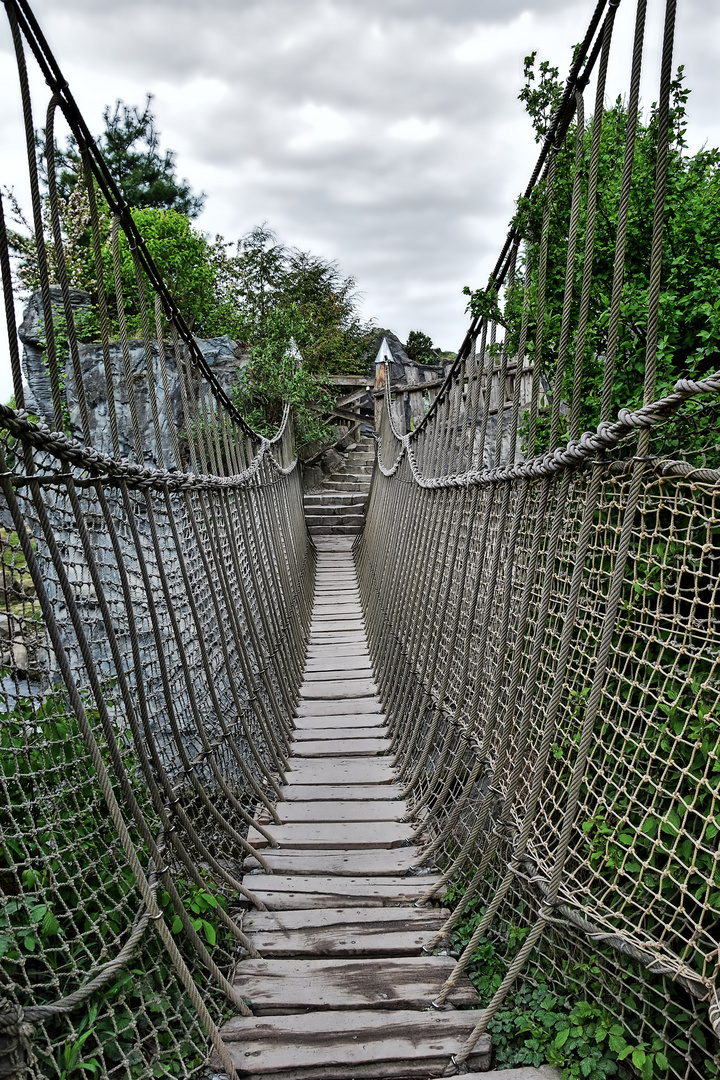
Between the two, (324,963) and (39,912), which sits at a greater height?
(39,912)

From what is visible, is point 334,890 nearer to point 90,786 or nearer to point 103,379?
point 90,786

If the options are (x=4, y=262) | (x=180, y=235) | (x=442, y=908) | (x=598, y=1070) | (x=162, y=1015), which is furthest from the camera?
(x=180, y=235)

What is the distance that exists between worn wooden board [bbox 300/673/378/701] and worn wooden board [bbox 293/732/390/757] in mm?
561

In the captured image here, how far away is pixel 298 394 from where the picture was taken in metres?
8.52

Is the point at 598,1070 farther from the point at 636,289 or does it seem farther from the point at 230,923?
the point at 636,289

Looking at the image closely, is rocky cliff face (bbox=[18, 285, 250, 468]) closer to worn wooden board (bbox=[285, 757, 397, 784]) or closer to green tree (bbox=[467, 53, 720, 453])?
worn wooden board (bbox=[285, 757, 397, 784])

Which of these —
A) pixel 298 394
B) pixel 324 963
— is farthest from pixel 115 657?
pixel 298 394

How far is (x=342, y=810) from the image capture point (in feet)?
7.64

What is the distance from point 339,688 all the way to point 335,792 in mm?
1142

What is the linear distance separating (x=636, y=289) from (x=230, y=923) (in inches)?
66.4

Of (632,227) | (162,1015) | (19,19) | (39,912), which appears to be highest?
(19,19)

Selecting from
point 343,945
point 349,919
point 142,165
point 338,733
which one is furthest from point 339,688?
point 142,165

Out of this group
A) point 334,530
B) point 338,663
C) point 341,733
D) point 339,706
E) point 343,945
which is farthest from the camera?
point 334,530

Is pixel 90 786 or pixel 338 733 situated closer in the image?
pixel 90 786
